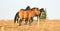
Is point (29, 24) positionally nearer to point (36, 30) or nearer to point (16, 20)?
point (16, 20)

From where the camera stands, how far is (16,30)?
570 inches

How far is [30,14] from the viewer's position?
17.7 m

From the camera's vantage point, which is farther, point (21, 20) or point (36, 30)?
point (21, 20)

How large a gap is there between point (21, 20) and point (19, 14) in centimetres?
51

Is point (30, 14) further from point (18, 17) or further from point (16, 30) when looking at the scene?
point (16, 30)

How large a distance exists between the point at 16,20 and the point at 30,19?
108 cm

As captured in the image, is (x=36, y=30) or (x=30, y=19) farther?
(x=30, y=19)

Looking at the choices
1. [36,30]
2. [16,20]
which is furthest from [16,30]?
[16,20]

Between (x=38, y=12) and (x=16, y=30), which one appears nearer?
(x=16, y=30)

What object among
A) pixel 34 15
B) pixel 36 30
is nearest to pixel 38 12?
pixel 34 15

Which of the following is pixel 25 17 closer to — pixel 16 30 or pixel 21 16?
pixel 21 16

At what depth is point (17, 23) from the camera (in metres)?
17.6

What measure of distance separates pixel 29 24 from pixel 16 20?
1.07 m

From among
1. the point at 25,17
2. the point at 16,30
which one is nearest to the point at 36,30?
the point at 16,30
